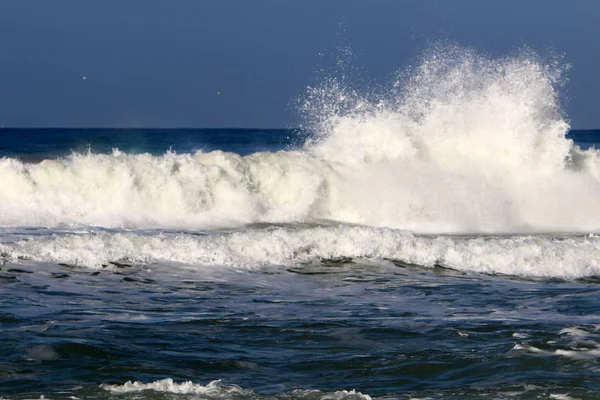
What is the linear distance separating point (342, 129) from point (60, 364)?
1586 centimetres

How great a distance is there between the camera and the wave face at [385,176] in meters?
20.0

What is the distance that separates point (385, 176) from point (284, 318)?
11.8m

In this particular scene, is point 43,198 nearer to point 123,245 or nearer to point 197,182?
point 197,182

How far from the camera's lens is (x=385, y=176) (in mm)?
21406

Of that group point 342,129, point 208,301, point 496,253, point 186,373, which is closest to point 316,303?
point 208,301

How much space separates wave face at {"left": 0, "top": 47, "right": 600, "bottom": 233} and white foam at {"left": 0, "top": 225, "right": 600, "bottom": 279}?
155 inches

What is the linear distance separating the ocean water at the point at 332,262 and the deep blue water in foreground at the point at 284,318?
0.03 m

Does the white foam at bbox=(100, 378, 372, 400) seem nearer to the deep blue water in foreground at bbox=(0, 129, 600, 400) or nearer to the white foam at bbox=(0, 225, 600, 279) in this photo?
the deep blue water in foreground at bbox=(0, 129, 600, 400)

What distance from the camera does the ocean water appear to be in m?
7.89

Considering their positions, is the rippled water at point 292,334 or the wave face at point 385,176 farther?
the wave face at point 385,176

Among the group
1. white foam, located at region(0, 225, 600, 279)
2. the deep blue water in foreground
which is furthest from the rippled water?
white foam, located at region(0, 225, 600, 279)

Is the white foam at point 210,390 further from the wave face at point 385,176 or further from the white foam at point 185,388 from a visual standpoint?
the wave face at point 385,176

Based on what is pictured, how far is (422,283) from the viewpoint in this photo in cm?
1275

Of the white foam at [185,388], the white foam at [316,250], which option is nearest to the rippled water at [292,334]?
the white foam at [185,388]
